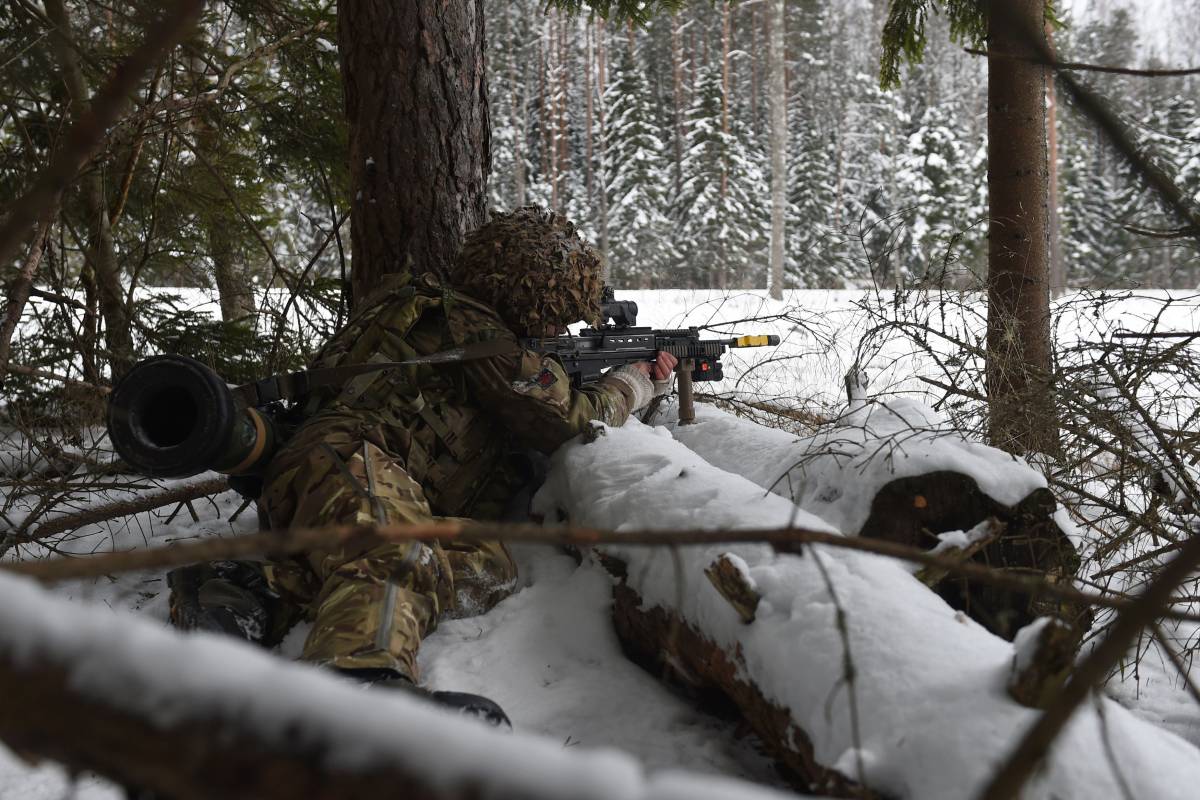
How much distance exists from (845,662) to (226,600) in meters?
2.08

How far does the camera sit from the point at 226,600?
2398 millimetres

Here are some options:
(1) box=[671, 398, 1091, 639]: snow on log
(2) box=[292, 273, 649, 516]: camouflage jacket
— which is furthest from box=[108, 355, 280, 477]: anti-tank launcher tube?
(1) box=[671, 398, 1091, 639]: snow on log

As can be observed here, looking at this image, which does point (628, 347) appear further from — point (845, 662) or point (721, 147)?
point (721, 147)

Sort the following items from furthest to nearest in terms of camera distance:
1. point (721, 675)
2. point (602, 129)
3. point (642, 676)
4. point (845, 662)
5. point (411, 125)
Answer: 1. point (602, 129)
2. point (411, 125)
3. point (642, 676)
4. point (721, 675)
5. point (845, 662)

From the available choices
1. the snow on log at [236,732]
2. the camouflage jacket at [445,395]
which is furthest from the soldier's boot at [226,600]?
the snow on log at [236,732]

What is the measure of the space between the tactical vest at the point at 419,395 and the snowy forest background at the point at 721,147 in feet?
77.9

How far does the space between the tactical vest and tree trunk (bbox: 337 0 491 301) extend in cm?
67

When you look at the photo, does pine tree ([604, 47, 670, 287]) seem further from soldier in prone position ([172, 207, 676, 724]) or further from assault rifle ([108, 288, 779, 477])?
assault rifle ([108, 288, 779, 477])

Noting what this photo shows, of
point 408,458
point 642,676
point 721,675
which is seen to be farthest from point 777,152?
point 721,675

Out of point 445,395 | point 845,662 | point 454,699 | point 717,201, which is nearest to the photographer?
point 845,662

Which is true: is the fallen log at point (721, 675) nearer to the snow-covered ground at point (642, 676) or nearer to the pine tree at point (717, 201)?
the snow-covered ground at point (642, 676)

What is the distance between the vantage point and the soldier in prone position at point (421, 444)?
217 centimetres

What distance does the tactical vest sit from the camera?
288 centimetres

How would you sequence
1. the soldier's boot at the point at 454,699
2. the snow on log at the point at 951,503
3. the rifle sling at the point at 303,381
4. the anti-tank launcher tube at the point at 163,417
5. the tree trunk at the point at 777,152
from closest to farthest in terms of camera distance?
the soldier's boot at the point at 454,699 → the anti-tank launcher tube at the point at 163,417 → the snow on log at the point at 951,503 → the rifle sling at the point at 303,381 → the tree trunk at the point at 777,152
